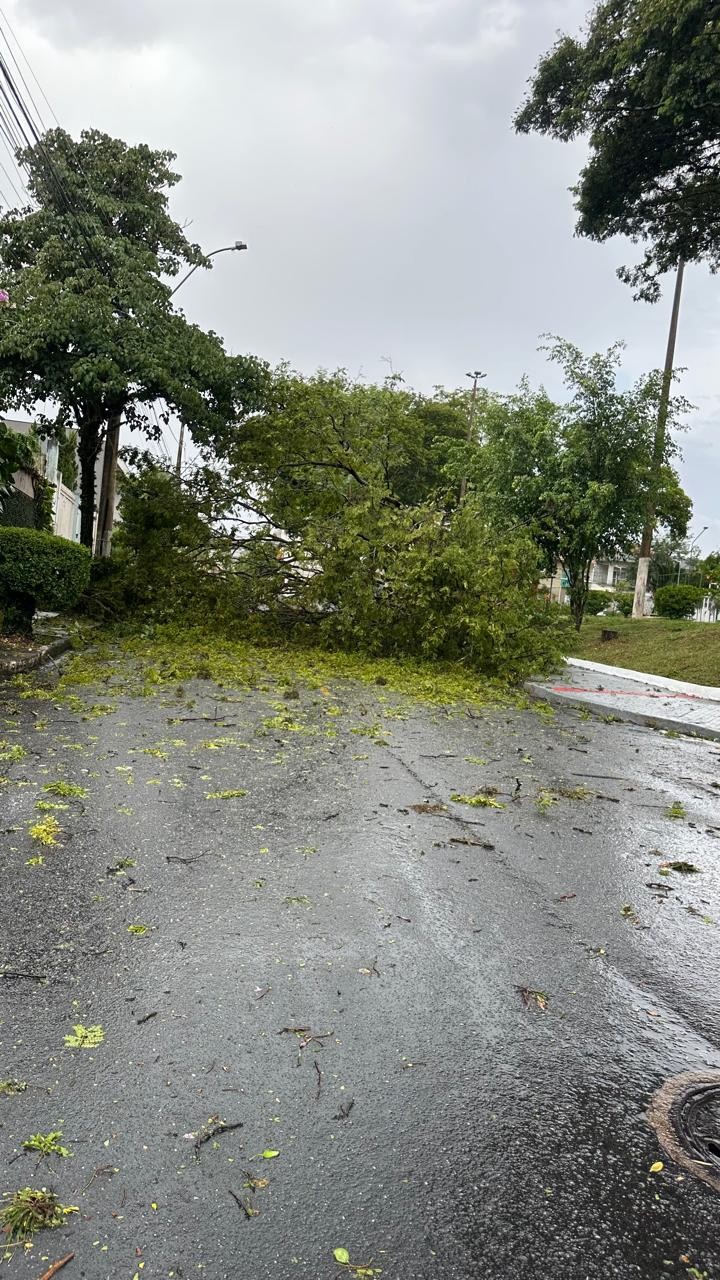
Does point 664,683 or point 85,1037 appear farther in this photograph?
point 664,683

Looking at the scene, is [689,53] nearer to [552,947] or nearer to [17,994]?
[552,947]

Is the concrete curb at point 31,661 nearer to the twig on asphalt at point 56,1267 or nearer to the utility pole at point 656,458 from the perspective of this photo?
the twig on asphalt at point 56,1267

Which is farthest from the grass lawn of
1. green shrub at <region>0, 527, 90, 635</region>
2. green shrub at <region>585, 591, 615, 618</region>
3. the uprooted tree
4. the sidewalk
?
green shrub at <region>585, 591, 615, 618</region>

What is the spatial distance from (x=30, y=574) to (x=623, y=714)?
7.82 meters

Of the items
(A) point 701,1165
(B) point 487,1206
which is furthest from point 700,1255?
(B) point 487,1206

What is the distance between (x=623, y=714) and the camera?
9852mm

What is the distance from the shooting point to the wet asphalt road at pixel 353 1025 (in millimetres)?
1778

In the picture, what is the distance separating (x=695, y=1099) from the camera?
2.30m

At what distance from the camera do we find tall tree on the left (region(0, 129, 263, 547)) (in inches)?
666

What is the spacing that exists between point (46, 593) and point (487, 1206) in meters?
11.2

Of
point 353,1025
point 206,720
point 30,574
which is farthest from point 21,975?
point 30,574

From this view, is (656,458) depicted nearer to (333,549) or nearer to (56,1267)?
(333,549)

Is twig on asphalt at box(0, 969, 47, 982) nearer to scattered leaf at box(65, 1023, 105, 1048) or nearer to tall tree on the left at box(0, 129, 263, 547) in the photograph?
scattered leaf at box(65, 1023, 105, 1048)

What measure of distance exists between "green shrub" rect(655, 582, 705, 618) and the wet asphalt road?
2802 cm
